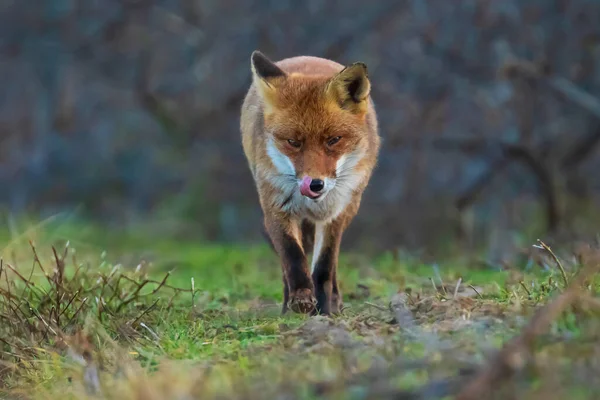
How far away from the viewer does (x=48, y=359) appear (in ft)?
16.8

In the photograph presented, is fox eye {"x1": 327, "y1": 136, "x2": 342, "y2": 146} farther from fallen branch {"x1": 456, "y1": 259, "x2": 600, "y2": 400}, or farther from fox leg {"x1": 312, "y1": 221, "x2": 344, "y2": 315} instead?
fallen branch {"x1": 456, "y1": 259, "x2": 600, "y2": 400}

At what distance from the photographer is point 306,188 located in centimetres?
605

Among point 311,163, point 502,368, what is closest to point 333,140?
point 311,163

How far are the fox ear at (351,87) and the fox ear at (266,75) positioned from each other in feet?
1.32

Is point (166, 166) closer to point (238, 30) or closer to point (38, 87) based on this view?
point (38, 87)

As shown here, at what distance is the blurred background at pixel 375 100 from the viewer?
496 inches

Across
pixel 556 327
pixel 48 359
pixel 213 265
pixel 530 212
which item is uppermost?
pixel 556 327

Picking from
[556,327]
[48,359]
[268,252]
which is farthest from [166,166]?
[556,327]

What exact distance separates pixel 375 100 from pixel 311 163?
7942 mm

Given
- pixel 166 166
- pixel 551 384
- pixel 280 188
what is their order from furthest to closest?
pixel 166 166, pixel 280 188, pixel 551 384

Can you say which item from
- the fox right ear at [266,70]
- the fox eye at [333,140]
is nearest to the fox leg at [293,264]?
the fox eye at [333,140]

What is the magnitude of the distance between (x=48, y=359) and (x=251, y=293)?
2.90 meters

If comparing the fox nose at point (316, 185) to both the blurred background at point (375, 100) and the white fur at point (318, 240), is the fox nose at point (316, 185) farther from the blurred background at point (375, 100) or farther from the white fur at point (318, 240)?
the blurred background at point (375, 100)

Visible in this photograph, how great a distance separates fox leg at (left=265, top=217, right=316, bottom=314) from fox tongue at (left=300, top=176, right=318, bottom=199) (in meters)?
0.45
